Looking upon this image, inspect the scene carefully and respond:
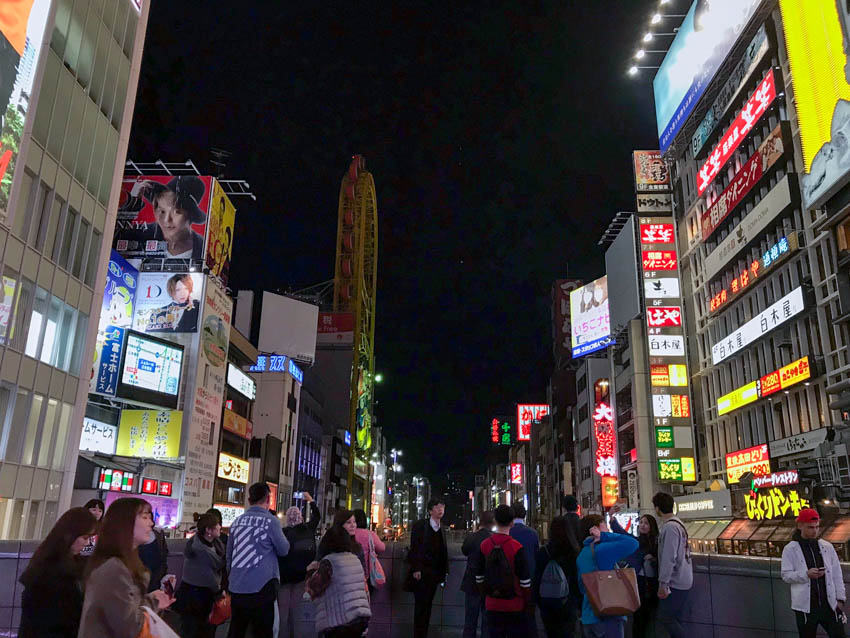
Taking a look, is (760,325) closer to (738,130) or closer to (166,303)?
(738,130)

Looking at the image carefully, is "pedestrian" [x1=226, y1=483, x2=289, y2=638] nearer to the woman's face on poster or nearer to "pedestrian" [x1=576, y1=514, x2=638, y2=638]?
"pedestrian" [x1=576, y1=514, x2=638, y2=638]

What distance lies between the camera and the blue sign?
3334 centimetres

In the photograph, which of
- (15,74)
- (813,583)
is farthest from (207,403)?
(813,583)

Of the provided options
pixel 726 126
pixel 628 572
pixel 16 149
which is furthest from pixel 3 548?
pixel 726 126

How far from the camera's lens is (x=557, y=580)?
300 inches

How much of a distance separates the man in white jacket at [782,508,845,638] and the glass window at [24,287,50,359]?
2303cm

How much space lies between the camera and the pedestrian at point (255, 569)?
6.75 metres

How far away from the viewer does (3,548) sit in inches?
385

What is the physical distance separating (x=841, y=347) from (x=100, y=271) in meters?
30.8

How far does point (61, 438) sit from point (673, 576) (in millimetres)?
23632

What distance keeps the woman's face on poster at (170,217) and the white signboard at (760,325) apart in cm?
3303

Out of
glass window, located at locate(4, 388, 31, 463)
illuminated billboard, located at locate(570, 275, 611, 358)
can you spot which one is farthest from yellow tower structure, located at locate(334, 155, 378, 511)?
glass window, located at locate(4, 388, 31, 463)

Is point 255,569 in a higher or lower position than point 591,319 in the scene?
lower

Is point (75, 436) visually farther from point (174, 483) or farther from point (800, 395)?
point (800, 395)
